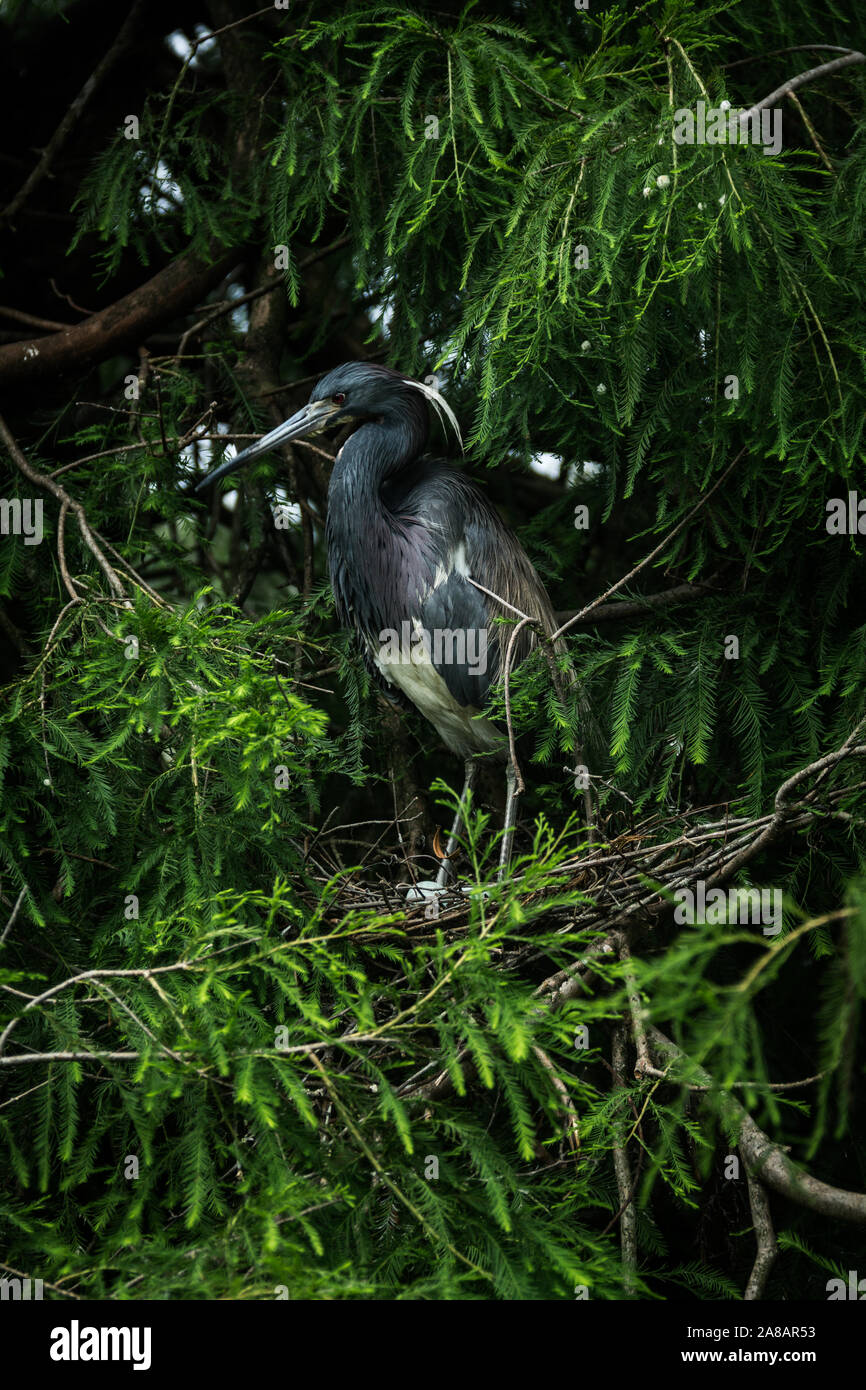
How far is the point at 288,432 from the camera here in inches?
132

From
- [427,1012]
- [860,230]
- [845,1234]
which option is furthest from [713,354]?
[845,1234]

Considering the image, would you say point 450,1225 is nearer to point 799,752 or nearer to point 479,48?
point 799,752

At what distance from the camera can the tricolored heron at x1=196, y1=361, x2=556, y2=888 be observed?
11.0 ft

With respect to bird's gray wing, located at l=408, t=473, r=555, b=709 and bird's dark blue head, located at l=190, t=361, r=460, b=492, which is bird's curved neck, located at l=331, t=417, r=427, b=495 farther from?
bird's gray wing, located at l=408, t=473, r=555, b=709

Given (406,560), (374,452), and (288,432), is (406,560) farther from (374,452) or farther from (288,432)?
(288,432)

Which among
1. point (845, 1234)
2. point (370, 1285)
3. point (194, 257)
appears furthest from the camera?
point (194, 257)

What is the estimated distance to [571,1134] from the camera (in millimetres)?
2203

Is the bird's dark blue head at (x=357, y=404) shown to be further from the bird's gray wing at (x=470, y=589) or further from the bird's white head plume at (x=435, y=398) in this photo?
the bird's gray wing at (x=470, y=589)

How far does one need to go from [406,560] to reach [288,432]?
47 cm

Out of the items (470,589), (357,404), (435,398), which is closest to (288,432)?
(357,404)

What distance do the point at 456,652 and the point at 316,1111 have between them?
1485 mm

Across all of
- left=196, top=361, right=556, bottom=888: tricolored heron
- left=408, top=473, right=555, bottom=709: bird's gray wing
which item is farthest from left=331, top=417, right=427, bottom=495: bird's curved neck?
left=408, top=473, right=555, bottom=709: bird's gray wing

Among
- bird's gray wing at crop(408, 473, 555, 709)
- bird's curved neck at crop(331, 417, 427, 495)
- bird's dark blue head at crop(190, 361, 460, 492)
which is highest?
bird's dark blue head at crop(190, 361, 460, 492)

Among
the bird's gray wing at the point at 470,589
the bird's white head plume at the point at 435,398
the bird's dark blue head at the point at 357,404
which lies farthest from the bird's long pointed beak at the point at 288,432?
the bird's gray wing at the point at 470,589
